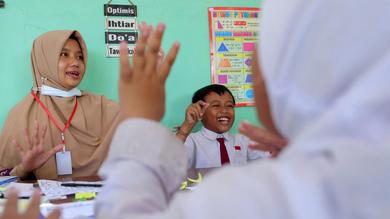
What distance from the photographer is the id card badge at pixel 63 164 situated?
1944 mm

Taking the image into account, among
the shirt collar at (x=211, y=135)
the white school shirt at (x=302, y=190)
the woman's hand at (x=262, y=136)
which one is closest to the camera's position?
the white school shirt at (x=302, y=190)

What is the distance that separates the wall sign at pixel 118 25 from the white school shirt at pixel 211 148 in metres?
0.63

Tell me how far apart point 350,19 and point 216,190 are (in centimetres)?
21

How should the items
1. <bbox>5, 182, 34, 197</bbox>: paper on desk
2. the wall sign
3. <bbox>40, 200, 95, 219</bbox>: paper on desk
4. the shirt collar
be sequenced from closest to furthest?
<bbox>40, 200, 95, 219</bbox>: paper on desk → <bbox>5, 182, 34, 197</bbox>: paper on desk → the wall sign → the shirt collar

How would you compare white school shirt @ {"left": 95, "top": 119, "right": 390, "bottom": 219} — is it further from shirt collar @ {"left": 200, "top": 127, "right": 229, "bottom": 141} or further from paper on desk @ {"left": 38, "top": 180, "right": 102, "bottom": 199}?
shirt collar @ {"left": 200, "top": 127, "right": 229, "bottom": 141}

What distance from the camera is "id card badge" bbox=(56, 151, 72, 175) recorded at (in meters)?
1.94

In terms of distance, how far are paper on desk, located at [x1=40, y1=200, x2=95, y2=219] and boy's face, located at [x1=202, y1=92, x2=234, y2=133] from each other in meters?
1.47

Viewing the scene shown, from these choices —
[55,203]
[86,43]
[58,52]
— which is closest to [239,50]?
[86,43]

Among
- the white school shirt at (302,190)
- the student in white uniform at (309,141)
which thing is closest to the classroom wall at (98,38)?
the student in white uniform at (309,141)

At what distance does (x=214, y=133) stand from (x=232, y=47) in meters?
0.57

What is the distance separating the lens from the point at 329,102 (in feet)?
1.34

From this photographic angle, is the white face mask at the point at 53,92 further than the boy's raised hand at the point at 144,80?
Yes

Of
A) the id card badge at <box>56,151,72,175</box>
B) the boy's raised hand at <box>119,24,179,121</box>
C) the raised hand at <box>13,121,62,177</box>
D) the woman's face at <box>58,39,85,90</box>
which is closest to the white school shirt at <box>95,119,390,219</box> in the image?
the boy's raised hand at <box>119,24,179,121</box>

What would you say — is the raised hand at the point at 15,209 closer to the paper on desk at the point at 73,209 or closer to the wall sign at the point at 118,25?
the paper on desk at the point at 73,209
